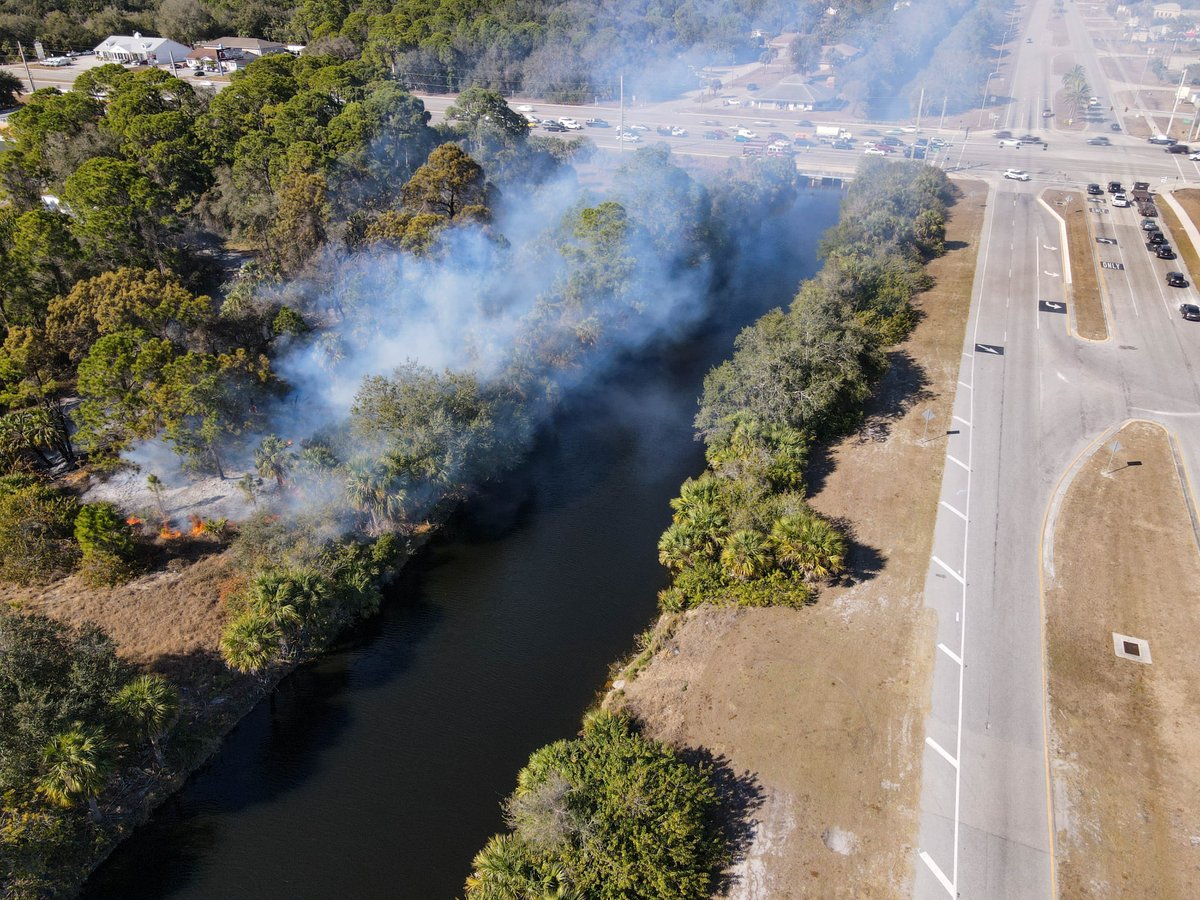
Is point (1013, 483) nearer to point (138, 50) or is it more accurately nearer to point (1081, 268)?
point (1081, 268)

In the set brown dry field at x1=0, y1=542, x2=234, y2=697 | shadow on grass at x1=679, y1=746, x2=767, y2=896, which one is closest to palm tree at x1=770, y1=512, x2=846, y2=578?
shadow on grass at x1=679, y1=746, x2=767, y2=896

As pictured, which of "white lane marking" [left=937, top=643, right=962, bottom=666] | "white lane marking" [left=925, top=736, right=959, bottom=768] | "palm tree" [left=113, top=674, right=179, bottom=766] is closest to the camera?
"white lane marking" [left=925, top=736, right=959, bottom=768]

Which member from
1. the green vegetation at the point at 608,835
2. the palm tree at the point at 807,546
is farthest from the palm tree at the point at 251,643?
the palm tree at the point at 807,546

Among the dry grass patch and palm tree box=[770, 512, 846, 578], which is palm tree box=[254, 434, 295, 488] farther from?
palm tree box=[770, 512, 846, 578]

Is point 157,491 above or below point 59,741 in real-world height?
above

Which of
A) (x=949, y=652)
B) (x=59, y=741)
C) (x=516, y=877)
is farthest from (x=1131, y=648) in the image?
(x=59, y=741)
